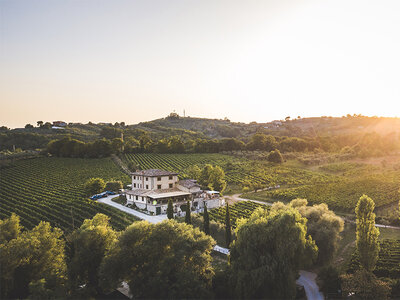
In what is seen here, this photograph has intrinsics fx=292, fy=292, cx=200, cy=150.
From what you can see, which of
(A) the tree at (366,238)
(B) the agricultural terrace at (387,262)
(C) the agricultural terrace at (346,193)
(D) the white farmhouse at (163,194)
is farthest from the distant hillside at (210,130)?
(A) the tree at (366,238)

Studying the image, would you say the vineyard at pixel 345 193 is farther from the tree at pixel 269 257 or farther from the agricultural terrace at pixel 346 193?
the tree at pixel 269 257

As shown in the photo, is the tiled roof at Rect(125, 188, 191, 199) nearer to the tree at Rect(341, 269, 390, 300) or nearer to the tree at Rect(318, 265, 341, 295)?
the tree at Rect(318, 265, 341, 295)

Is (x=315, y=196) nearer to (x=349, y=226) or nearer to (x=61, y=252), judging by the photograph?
(x=349, y=226)

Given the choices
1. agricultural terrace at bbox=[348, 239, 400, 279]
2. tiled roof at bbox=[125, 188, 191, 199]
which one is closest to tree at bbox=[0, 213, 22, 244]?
tiled roof at bbox=[125, 188, 191, 199]

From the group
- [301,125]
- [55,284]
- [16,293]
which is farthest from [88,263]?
[301,125]

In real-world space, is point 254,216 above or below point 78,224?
above
